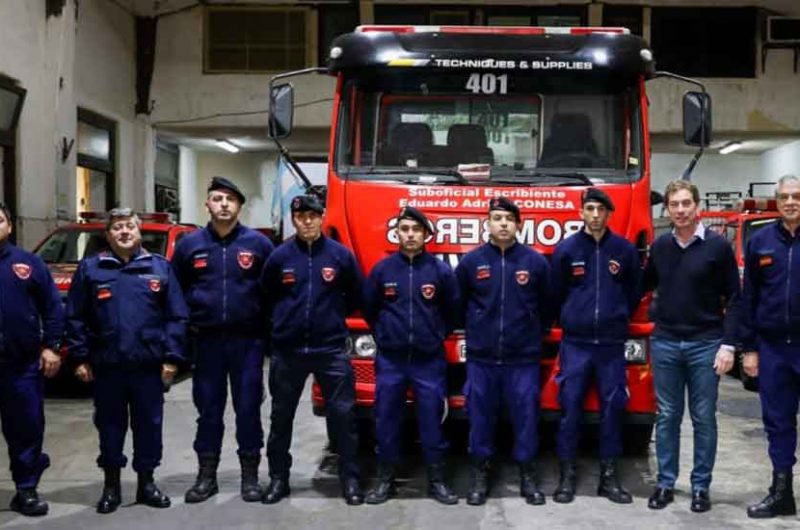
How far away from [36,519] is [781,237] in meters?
4.62

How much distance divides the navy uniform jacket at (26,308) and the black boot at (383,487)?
210 centimetres

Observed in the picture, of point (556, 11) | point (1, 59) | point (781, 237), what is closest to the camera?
point (781, 237)

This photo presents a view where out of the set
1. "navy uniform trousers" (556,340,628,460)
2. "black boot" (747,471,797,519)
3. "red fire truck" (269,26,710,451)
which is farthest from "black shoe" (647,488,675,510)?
"red fire truck" (269,26,710,451)

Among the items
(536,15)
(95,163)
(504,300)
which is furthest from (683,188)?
(536,15)

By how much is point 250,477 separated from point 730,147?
19.1 meters

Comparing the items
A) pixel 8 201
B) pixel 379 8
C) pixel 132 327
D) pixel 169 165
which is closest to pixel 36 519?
pixel 132 327

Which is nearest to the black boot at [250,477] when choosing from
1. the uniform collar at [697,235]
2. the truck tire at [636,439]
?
the truck tire at [636,439]

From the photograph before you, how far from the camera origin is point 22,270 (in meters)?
5.78

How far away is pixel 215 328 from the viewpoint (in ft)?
19.2

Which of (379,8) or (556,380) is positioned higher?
(379,8)

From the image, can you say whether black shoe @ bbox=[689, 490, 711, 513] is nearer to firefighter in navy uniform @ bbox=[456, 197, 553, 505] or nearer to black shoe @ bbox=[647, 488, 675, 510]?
black shoe @ bbox=[647, 488, 675, 510]

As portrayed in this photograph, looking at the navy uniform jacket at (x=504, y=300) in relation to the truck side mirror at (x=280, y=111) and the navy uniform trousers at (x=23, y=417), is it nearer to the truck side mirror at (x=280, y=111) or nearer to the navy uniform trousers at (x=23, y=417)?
the truck side mirror at (x=280, y=111)

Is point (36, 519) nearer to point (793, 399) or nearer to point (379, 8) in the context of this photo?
point (793, 399)

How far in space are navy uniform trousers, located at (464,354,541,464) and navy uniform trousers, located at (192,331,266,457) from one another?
131 centimetres
